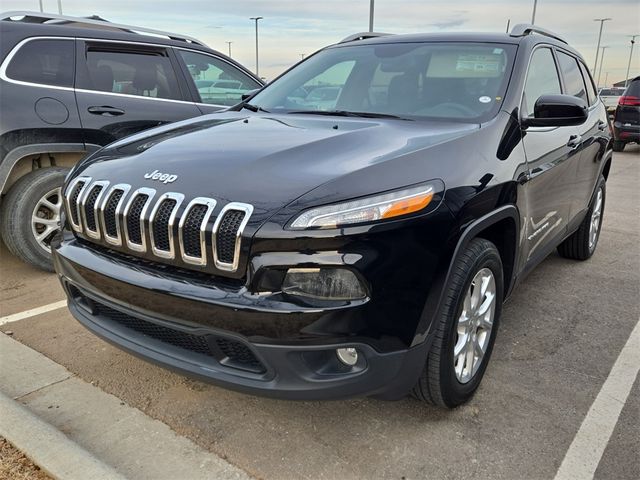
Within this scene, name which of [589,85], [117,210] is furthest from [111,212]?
[589,85]

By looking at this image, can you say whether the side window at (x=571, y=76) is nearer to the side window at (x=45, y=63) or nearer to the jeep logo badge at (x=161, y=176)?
the jeep logo badge at (x=161, y=176)

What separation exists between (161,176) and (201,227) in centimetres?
40

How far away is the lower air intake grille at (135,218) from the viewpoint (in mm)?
2223

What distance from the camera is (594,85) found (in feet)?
16.1

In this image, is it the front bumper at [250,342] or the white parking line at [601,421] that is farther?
the white parking line at [601,421]

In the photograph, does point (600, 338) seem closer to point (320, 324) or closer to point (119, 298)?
point (320, 324)

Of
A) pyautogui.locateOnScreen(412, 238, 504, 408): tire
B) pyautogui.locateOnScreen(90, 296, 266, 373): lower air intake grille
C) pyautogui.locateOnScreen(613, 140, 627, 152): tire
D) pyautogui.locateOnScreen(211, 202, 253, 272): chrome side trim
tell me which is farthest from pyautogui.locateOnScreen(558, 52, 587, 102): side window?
pyautogui.locateOnScreen(613, 140, 627, 152): tire

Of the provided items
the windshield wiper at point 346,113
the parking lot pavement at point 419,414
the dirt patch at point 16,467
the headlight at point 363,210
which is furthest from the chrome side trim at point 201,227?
the windshield wiper at point 346,113

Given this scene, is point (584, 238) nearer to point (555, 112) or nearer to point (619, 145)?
point (555, 112)

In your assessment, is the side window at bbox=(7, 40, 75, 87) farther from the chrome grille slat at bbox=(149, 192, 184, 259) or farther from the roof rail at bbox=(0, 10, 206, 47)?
the chrome grille slat at bbox=(149, 192, 184, 259)

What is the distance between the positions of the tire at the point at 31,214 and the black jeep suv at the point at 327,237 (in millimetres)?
1726

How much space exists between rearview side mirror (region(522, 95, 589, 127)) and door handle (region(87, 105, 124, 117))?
325cm

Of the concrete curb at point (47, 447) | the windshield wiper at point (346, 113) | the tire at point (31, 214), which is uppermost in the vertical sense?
the windshield wiper at point (346, 113)

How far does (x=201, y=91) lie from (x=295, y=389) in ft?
12.8
